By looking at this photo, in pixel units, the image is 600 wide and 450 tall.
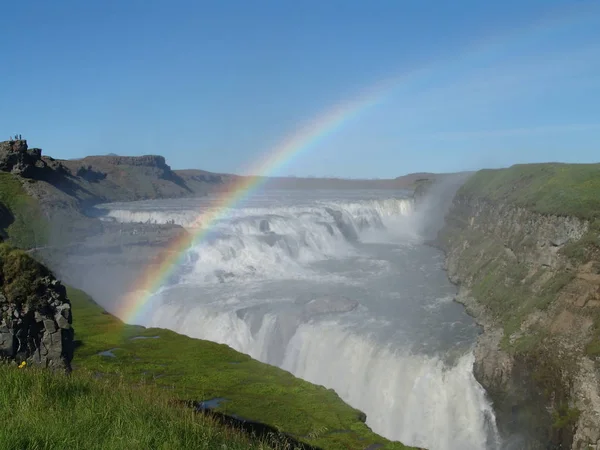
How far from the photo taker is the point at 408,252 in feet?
168

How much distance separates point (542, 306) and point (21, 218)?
49.7m

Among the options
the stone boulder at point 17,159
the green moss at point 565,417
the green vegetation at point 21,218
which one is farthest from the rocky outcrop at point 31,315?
the stone boulder at point 17,159

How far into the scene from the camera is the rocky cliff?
17.1 m

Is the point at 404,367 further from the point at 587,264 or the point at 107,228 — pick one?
the point at 107,228

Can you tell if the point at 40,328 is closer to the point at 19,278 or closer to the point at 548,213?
the point at 19,278

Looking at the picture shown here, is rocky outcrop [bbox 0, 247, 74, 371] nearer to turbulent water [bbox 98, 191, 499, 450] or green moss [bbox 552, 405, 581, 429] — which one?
turbulent water [bbox 98, 191, 499, 450]

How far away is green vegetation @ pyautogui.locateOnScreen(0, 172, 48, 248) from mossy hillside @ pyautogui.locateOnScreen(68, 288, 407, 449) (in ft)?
90.5

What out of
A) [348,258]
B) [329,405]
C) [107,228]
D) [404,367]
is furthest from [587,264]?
[107,228]

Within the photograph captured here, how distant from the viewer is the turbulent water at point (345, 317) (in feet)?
66.9

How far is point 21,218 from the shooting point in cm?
5212

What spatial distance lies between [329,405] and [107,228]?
41.4 meters

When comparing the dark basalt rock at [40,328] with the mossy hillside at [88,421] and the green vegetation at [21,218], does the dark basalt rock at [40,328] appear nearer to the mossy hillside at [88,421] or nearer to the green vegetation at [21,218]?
A: the mossy hillside at [88,421]

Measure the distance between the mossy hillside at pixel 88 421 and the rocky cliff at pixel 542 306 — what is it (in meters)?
14.2

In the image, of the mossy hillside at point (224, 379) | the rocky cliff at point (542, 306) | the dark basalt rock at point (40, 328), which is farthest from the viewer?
the rocky cliff at point (542, 306)
